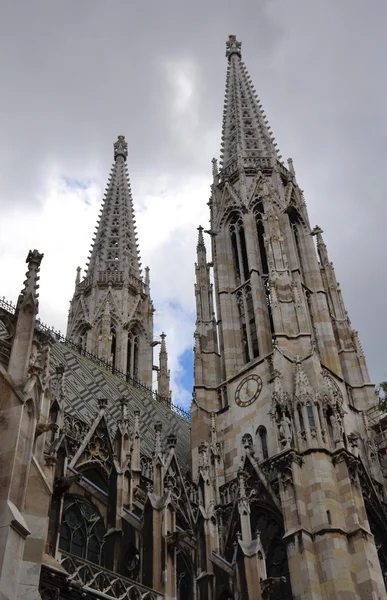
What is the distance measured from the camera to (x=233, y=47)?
44594 mm

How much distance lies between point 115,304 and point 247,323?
12.2m

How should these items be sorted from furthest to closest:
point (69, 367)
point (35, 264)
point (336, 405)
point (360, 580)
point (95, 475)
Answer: point (69, 367) < point (336, 405) < point (95, 475) < point (360, 580) < point (35, 264)

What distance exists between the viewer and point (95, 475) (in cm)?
2086

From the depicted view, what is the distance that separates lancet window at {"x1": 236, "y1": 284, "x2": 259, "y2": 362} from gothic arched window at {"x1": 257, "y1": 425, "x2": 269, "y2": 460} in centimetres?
350

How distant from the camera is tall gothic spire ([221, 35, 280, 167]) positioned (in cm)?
3471

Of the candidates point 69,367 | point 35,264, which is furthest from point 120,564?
point 69,367

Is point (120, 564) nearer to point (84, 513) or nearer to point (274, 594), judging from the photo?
point (84, 513)

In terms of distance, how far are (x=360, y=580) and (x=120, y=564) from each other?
620cm

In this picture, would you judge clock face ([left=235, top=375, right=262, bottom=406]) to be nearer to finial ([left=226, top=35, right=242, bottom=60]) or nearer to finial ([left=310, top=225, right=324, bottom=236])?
finial ([left=310, top=225, right=324, bottom=236])

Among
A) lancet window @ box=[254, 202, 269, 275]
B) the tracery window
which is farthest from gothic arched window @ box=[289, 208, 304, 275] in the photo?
the tracery window

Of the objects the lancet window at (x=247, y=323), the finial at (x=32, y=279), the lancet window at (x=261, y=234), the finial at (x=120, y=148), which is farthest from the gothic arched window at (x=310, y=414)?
the finial at (x=120, y=148)

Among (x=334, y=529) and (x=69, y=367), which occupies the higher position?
(x=69, y=367)

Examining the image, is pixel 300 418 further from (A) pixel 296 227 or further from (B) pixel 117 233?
(B) pixel 117 233

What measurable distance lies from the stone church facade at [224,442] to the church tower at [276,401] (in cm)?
6
